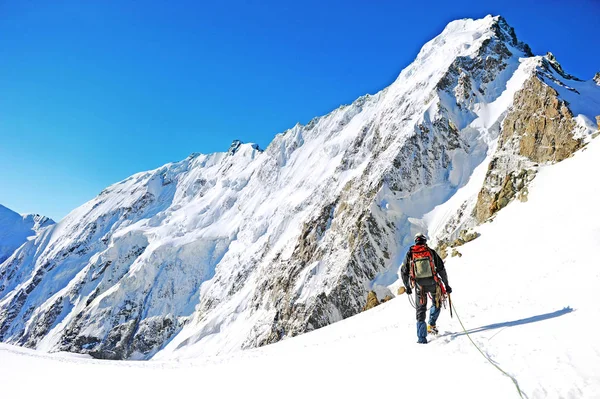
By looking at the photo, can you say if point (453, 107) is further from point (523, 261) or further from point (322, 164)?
point (523, 261)

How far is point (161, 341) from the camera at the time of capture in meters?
92.3

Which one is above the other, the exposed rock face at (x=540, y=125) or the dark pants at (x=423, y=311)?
the exposed rock face at (x=540, y=125)

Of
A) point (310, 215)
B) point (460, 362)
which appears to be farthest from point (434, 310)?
point (310, 215)

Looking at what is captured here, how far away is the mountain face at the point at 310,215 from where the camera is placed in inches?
2070

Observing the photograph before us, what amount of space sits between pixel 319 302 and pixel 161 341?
5779 centimetres

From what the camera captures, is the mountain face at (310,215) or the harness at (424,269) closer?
the harness at (424,269)

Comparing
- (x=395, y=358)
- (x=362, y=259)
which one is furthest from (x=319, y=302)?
(x=395, y=358)

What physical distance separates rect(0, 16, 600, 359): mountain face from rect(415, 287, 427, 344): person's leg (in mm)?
25989

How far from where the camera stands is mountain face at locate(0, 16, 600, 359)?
52.6 metres

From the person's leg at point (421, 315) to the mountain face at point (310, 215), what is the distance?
1023 inches

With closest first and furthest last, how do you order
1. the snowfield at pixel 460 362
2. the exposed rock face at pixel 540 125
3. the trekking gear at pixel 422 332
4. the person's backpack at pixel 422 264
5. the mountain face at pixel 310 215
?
the snowfield at pixel 460 362, the trekking gear at pixel 422 332, the person's backpack at pixel 422 264, the exposed rock face at pixel 540 125, the mountain face at pixel 310 215

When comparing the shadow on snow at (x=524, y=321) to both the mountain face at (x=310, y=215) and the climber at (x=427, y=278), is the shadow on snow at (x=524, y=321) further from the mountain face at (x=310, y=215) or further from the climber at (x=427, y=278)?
the mountain face at (x=310, y=215)

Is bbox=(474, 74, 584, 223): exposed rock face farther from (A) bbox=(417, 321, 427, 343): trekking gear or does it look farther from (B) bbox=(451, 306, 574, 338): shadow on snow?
(A) bbox=(417, 321, 427, 343): trekking gear

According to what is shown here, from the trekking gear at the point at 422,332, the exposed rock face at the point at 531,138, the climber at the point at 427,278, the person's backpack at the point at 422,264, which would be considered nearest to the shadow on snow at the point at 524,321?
the trekking gear at the point at 422,332
